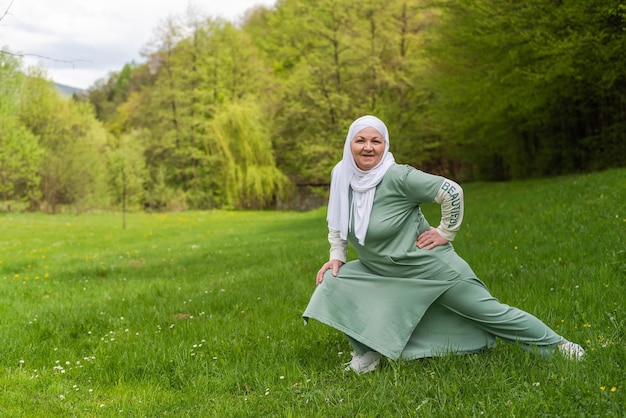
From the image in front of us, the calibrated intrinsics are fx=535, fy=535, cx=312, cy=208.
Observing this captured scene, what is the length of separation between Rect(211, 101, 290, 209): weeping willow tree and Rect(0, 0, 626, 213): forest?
0.11 metres

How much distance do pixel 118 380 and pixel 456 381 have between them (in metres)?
2.67

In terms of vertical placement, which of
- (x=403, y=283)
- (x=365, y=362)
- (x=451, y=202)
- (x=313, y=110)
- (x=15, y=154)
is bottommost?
(x=365, y=362)

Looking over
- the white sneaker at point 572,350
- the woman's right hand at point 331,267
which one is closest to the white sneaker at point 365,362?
the woman's right hand at point 331,267

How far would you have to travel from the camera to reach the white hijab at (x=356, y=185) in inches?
162

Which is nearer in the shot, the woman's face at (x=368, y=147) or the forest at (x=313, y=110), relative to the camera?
the woman's face at (x=368, y=147)

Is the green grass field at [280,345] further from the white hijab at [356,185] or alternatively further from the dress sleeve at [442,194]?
the white hijab at [356,185]

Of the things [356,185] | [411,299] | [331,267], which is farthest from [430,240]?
[331,267]

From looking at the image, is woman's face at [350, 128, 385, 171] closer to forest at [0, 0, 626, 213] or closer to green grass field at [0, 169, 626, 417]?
green grass field at [0, 169, 626, 417]

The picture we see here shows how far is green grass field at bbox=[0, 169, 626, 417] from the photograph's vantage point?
3463 mm

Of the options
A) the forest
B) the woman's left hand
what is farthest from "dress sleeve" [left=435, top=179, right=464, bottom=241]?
the forest

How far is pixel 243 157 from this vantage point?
129ft

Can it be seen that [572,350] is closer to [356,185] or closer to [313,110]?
[356,185]

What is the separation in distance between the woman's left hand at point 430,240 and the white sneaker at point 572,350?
1.09m

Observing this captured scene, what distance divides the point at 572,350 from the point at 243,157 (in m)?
36.5
